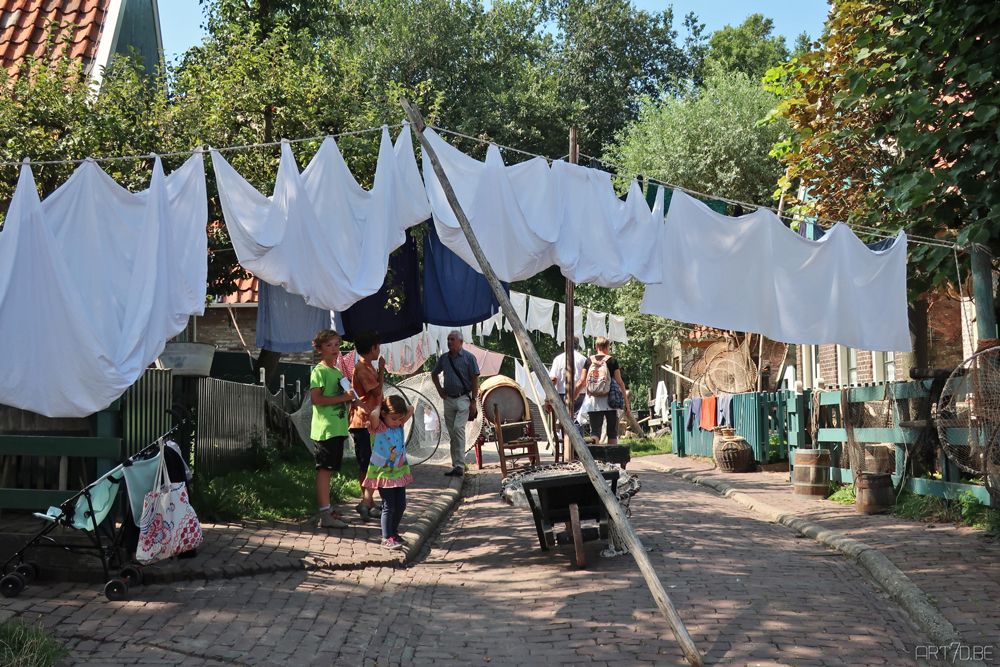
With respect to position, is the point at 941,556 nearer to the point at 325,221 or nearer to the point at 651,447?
the point at 325,221

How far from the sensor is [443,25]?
33.5m

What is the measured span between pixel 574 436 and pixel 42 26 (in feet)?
36.8

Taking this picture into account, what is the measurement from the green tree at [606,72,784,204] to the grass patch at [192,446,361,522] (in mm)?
18323


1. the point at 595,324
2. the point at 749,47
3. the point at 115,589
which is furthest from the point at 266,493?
the point at 749,47

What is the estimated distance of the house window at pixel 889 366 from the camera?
1448 centimetres

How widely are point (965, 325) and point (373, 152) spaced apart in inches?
388

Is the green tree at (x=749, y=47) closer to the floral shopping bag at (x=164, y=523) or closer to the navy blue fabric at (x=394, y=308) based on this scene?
the navy blue fabric at (x=394, y=308)

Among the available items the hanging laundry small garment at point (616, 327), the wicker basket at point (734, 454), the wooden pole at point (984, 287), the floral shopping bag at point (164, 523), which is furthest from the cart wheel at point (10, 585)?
the hanging laundry small garment at point (616, 327)

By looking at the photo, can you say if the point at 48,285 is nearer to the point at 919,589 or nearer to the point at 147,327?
the point at 147,327

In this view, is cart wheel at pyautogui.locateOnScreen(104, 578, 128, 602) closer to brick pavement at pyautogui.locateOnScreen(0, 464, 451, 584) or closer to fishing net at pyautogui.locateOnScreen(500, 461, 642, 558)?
brick pavement at pyautogui.locateOnScreen(0, 464, 451, 584)

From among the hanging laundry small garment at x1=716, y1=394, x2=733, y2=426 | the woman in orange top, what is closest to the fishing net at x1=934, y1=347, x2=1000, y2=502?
the woman in orange top

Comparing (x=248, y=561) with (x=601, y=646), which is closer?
(x=601, y=646)

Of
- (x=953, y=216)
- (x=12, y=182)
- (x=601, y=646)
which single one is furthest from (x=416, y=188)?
(x=953, y=216)

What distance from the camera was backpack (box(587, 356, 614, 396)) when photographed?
1195cm
